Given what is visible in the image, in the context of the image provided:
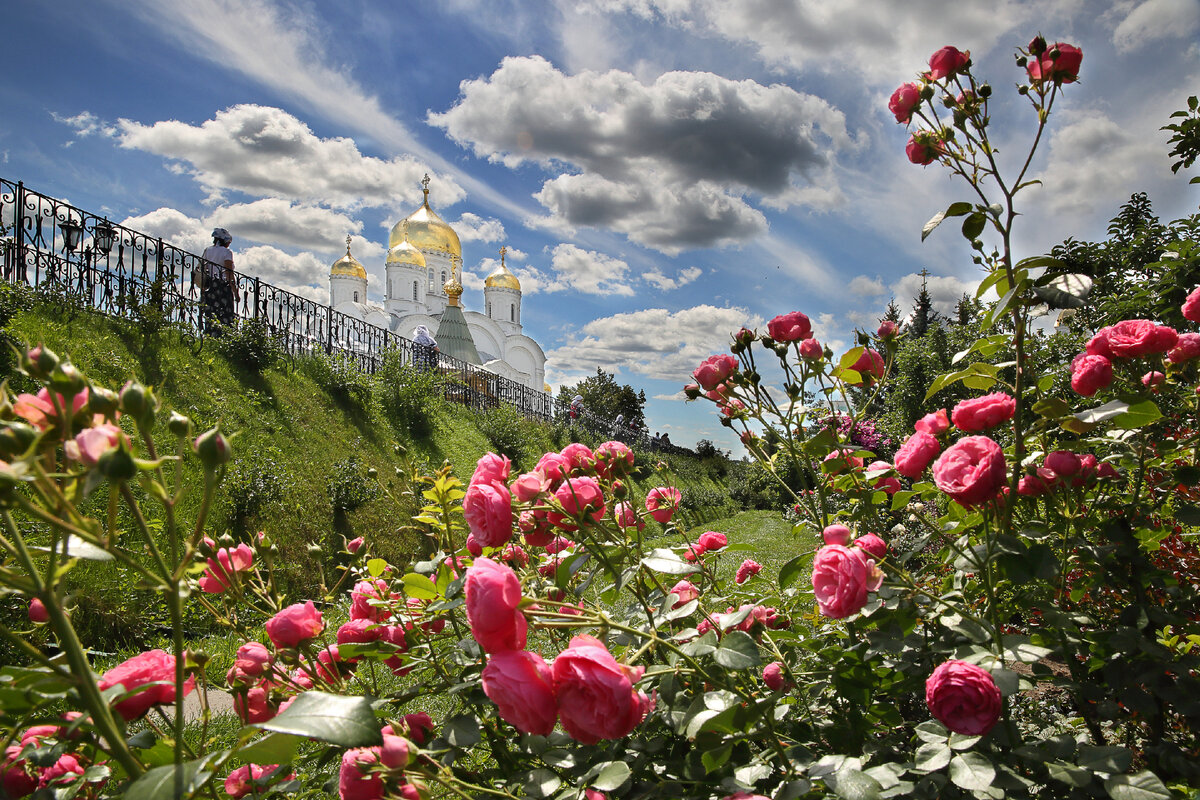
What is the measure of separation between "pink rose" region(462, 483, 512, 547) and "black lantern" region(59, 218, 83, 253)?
7.92 metres

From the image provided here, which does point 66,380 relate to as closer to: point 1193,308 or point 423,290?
point 1193,308

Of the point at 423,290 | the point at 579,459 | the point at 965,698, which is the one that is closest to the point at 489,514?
the point at 579,459

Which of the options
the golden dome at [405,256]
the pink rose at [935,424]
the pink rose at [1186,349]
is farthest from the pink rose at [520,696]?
the golden dome at [405,256]

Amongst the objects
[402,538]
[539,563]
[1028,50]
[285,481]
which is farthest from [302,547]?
[1028,50]

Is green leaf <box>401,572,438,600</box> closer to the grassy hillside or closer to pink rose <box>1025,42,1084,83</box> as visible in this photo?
pink rose <box>1025,42,1084,83</box>

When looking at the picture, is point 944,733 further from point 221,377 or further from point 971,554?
point 221,377

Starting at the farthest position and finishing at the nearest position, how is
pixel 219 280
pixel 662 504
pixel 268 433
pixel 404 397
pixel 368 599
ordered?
pixel 404 397
pixel 219 280
pixel 268 433
pixel 662 504
pixel 368 599

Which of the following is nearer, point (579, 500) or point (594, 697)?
point (594, 697)

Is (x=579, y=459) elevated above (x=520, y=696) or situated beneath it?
elevated above

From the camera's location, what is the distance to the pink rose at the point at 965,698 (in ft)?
2.66

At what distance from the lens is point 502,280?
4172 cm

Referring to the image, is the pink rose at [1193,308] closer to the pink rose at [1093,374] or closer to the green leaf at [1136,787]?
the pink rose at [1093,374]

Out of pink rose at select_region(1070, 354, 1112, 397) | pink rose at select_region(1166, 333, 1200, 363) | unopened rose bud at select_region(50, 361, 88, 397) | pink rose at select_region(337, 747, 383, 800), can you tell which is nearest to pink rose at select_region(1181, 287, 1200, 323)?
pink rose at select_region(1166, 333, 1200, 363)

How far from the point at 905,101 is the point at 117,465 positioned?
1.58 metres
